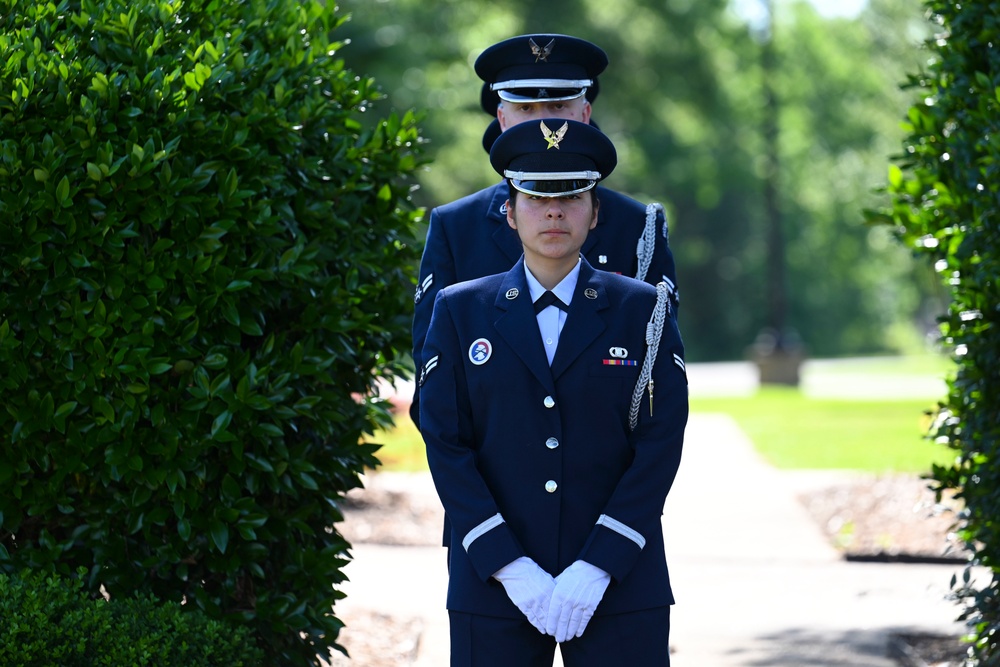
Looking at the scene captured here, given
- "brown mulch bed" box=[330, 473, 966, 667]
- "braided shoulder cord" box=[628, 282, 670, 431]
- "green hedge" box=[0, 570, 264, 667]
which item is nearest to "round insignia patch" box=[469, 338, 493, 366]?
"braided shoulder cord" box=[628, 282, 670, 431]

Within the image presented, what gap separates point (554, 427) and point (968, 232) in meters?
2.35

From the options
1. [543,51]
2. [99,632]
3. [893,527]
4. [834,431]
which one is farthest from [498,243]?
[834,431]

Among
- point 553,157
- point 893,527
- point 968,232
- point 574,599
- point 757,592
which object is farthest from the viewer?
point 893,527

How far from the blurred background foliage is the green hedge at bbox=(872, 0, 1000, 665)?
16.3 metres

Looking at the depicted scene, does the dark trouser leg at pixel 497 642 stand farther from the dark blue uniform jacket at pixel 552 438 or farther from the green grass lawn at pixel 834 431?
the green grass lawn at pixel 834 431

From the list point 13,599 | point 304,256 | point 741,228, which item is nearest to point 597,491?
point 304,256

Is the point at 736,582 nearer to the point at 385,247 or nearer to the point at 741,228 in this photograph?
the point at 385,247

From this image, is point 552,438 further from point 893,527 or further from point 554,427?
point 893,527

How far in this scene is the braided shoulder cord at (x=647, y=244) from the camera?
4.27m

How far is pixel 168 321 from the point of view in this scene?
14.6 feet

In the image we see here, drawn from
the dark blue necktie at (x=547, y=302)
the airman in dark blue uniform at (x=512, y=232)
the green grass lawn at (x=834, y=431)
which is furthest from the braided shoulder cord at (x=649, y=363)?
the green grass lawn at (x=834, y=431)

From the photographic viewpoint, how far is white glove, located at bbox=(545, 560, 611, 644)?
321 centimetres

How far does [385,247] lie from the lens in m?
5.19

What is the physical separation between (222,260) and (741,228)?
49997 mm
